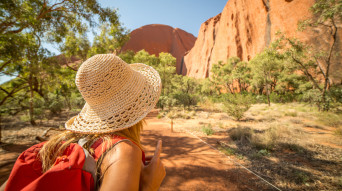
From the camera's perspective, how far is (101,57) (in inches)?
34.9

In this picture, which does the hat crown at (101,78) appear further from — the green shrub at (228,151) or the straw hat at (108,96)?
the green shrub at (228,151)

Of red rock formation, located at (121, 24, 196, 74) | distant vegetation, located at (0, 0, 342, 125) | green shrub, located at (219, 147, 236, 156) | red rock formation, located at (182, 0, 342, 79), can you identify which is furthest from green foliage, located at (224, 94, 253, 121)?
red rock formation, located at (121, 24, 196, 74)

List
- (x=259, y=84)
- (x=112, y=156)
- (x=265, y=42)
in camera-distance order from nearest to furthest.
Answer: (x=112, y=156) → (x=259, y=84) → (x=265, y=42)

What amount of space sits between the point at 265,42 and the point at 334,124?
77.6 feet

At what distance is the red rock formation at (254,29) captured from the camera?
61.6 ft

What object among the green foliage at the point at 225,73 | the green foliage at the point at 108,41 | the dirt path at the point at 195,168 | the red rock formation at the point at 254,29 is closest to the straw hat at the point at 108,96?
the dirt path at the point at 195,168

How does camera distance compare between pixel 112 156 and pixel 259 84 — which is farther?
pixel 259 84

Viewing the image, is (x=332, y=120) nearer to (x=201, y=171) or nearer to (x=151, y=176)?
(x=201, y=171)

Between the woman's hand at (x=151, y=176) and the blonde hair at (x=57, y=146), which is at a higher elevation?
the blonde hair at (x=57, y=146)

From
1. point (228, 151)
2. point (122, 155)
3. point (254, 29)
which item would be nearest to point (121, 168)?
point (122, 155)

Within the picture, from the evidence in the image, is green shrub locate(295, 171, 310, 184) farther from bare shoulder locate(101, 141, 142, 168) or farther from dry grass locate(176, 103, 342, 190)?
bare shoulder locate(101, 141, 142, 168)

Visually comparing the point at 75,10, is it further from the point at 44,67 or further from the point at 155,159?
the point at 155,159

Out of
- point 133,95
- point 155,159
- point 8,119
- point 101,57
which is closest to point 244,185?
point 155,159

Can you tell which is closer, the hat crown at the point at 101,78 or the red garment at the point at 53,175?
the red garment at the point at 53,175
